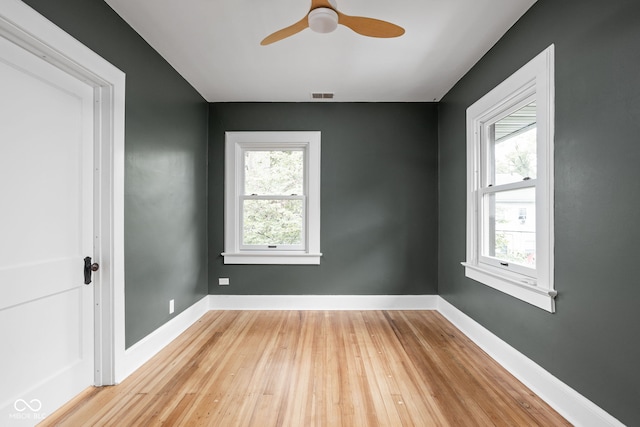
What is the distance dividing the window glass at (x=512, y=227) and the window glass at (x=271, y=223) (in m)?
2.09

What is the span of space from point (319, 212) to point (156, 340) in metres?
2.13

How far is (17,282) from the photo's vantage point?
5.13 ft

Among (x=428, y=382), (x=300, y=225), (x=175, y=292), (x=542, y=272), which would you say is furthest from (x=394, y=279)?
(x=175, y=292)

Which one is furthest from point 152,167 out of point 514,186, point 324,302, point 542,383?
point 542,383

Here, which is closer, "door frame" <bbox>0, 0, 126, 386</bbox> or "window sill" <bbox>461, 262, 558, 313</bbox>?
"window sill" <bbox>461, 262, 558, 313</bbox>

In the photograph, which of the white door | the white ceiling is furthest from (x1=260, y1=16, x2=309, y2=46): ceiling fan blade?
the white door

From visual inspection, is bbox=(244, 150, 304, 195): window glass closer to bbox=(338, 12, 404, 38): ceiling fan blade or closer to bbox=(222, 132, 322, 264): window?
bbox=(222, 132, 322, 264): window

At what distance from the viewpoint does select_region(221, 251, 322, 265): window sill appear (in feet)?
12.4

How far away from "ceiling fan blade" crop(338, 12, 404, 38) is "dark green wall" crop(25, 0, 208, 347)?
61.9 inches

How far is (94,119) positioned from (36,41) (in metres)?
0.55

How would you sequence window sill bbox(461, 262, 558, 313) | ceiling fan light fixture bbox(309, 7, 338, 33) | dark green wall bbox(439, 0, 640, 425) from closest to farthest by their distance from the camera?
1. dark green wall bbox(439, 0, 640, 425)
2. ceiling fan light fixture bbox(309, 7, 338, 33)
3. window sill bbox(461, 262, 558, 313)

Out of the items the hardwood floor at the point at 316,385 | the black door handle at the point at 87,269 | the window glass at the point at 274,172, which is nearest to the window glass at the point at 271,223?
the window glass at the point at 274,172

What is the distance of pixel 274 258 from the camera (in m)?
3.78

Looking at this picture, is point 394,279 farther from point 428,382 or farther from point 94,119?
point 94,119
